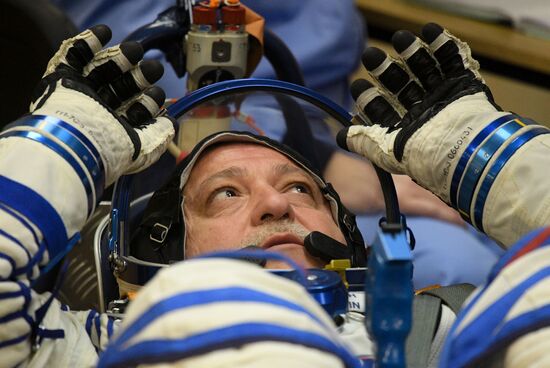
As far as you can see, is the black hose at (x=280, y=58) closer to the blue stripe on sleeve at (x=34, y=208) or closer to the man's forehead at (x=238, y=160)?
the man's forehead at (x=238, y=160)

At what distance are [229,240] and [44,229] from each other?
0.32 metres

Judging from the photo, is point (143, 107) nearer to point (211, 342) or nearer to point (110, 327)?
point (110, 327)

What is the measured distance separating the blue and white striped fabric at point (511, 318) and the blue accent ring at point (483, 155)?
29 centimetres

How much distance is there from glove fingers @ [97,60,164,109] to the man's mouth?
24 cm

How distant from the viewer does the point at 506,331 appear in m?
0.71

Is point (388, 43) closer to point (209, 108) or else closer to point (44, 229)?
point (209, 108)

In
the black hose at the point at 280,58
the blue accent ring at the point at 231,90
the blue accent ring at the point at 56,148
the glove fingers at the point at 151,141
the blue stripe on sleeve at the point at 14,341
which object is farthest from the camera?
the black hose at the point at 280,58

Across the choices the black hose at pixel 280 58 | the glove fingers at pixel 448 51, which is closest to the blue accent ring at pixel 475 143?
the glove fingers at pixel 448 51

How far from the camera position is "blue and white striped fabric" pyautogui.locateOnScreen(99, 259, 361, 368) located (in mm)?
663

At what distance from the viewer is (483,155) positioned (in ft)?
3.47

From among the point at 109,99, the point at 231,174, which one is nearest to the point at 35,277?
the point at 109,99

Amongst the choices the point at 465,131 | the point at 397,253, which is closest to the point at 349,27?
the point at 465,131

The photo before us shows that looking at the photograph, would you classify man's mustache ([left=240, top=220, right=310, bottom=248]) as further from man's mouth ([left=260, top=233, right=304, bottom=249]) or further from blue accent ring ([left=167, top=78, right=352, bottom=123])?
blue accent ring ([left=167, top=78, right=352, bottom=123])

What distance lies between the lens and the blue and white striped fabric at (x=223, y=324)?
66 centimetres
